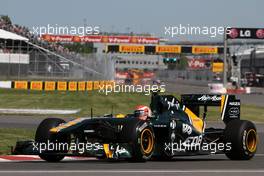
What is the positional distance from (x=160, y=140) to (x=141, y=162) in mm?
771

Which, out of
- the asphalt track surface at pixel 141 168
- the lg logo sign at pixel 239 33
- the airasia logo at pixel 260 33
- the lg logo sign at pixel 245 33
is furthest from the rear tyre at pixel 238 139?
the airasia logo at pixel 260 33

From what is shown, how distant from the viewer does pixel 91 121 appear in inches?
494

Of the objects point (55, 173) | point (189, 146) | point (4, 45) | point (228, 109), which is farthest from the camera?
point (4, 45)

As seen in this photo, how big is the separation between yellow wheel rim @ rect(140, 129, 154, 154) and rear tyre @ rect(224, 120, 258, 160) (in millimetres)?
1702

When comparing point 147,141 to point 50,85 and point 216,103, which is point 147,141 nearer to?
point 216,103

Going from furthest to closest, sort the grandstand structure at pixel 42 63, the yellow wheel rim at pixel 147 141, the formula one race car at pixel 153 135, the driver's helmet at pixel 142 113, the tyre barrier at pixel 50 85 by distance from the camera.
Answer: the grandstand structure at pixel 42 63 → the tyre barrier at pixel 50 85 → the driver's helmet at pixel 142 113 → the yellow wheel rim at pixel 147 141 → the formula one race car at pixel 153 135

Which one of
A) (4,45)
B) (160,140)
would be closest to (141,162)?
(160,140)

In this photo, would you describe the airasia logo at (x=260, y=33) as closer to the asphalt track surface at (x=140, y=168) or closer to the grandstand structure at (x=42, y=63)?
the grandstand structure at (x=42, y=63)

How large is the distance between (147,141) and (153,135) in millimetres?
179

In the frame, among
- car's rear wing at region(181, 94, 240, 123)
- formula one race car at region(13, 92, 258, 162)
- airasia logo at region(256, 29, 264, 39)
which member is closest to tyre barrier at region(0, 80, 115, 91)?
airasia logo at region(256, 29, 264, 39)

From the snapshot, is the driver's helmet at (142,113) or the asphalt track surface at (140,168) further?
the driver's helmet at (142,113)

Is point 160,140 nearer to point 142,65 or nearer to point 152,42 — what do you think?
point 152,42

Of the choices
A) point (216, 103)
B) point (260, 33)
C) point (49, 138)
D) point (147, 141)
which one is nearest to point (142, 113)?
point (147, 141)

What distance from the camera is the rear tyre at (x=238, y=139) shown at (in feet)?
44.0
